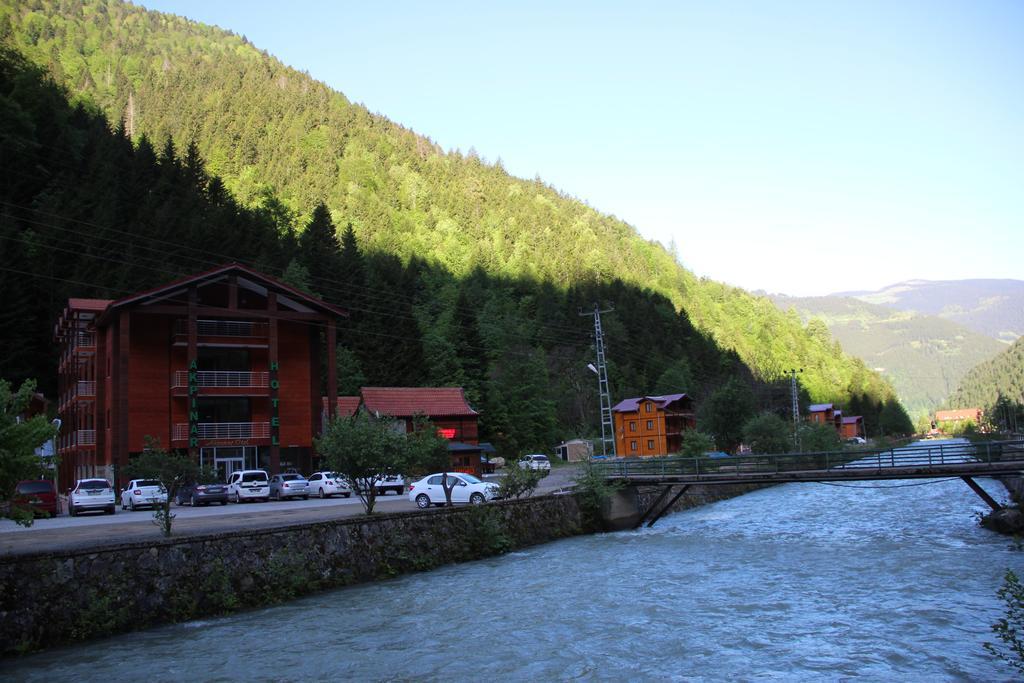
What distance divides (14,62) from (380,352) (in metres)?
59.7

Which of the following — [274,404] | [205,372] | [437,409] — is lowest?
[437,409]

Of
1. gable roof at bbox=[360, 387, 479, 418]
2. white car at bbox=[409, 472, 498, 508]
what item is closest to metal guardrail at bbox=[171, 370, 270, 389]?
gable roof at bbox=[360, 387, 479, 418]

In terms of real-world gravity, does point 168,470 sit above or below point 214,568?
above

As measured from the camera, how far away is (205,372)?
51.1m

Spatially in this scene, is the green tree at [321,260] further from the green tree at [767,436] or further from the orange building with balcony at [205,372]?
the green tree at [767,436]

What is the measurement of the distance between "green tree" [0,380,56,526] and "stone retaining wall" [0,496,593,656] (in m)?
2.63

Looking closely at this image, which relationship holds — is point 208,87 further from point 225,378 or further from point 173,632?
point 173,632

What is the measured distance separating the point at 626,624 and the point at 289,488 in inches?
1175

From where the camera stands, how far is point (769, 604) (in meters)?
21.1

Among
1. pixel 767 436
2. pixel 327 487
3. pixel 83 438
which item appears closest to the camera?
pixel 327 487

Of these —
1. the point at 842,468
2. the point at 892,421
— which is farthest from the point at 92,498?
the point at 892,421

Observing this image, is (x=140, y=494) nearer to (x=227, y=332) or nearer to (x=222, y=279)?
(x=227, y=332)

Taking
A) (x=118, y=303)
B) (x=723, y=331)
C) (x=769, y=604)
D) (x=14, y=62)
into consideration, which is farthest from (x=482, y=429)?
(x=723, y=331)

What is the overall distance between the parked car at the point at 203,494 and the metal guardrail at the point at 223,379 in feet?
32.7
